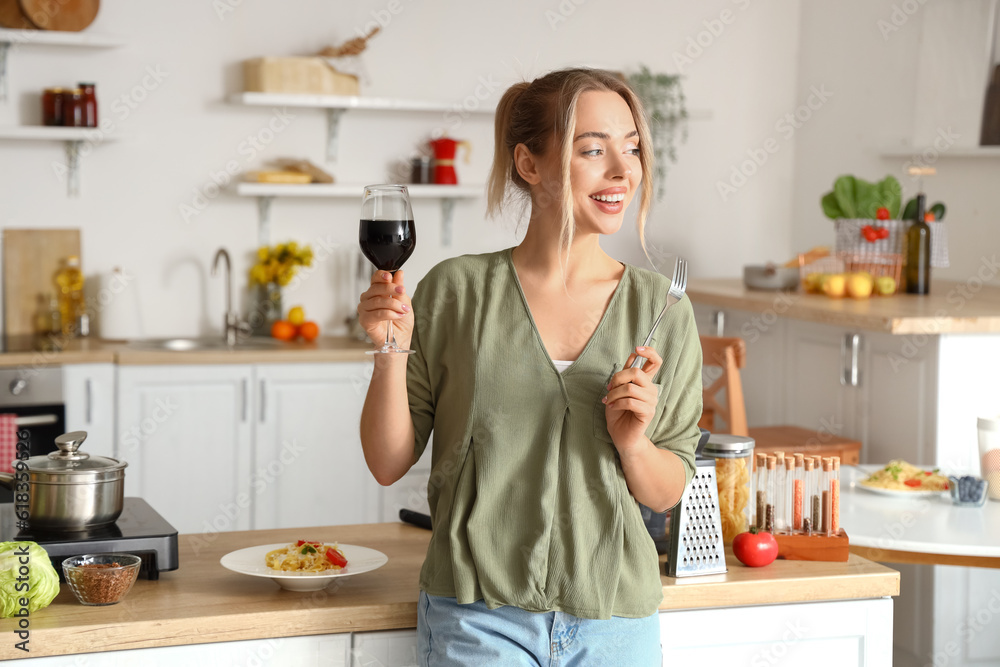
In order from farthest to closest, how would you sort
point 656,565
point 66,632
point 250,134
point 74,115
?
point 250,134, point 74,115, point 656,565, point 66,632

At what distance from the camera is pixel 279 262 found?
169 inches

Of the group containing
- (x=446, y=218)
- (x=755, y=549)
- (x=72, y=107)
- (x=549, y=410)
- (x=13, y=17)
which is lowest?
(x=755, y=549)

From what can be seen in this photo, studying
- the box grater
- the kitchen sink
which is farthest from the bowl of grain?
the kitchen sink

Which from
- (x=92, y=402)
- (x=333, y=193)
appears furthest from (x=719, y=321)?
(x=92, y=402)

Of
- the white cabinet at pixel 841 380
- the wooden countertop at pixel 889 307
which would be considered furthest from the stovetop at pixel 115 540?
the white cabinet at pixel 841 380

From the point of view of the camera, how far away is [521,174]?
1.46 meters

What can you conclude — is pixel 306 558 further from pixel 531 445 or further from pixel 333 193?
pixel 333 193

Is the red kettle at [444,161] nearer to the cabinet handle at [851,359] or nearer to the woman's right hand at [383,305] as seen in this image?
the cabinet handle at [851,359]

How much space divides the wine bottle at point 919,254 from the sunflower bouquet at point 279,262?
2.28 metres

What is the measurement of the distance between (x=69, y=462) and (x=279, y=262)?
2858mm

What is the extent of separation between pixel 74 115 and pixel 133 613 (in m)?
3.05

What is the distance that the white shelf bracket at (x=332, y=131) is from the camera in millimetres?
4348

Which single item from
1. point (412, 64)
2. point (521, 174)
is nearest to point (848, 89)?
point (412, 64)

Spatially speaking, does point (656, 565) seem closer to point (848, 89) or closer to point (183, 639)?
point (183, 639)
